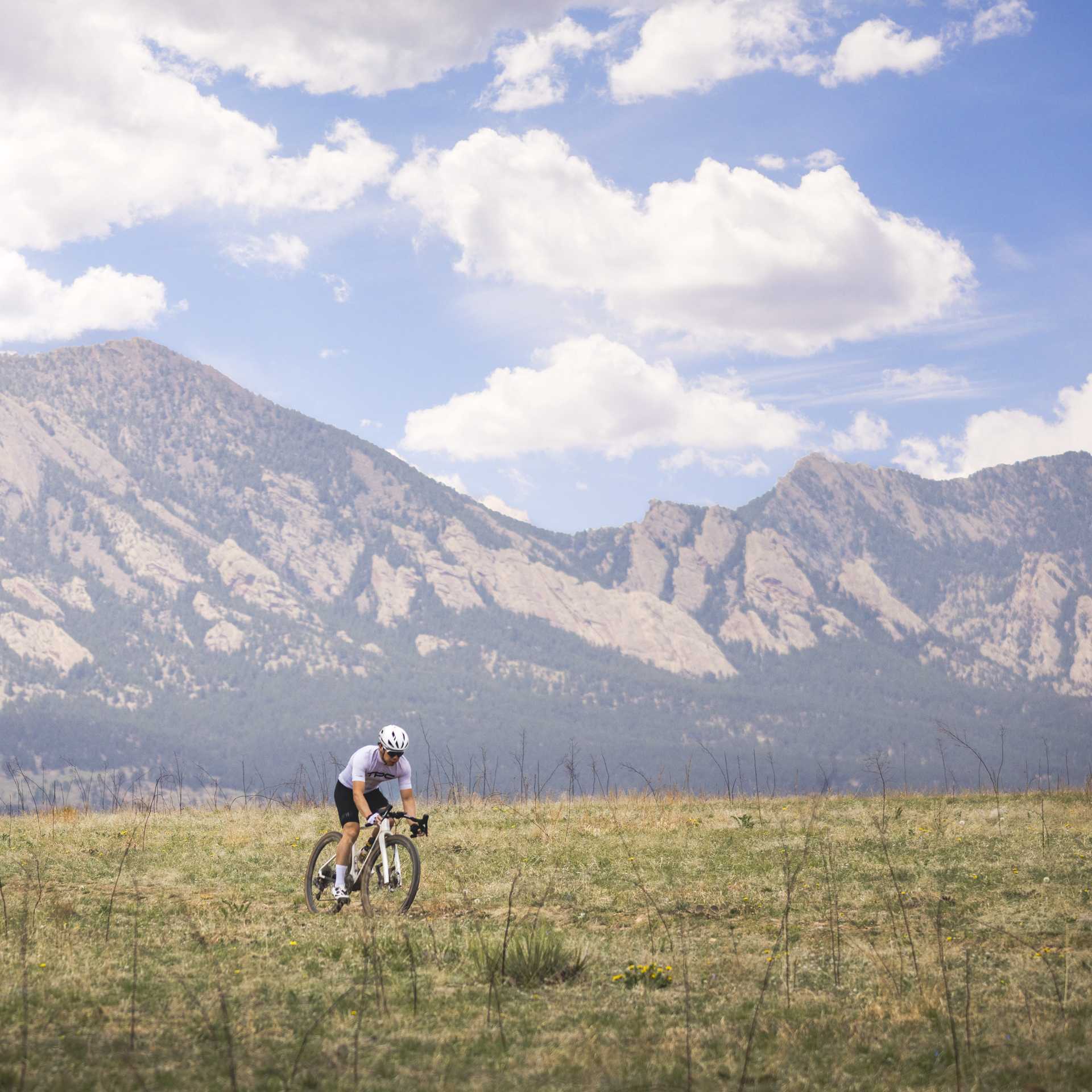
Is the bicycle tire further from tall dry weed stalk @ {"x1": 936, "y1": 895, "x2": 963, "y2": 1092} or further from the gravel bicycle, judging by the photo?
tall dry weed stalk @ {"x1": 936, "y1": 895, "x2": 963, "y2": 1092}

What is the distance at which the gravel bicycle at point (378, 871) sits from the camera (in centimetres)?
1426

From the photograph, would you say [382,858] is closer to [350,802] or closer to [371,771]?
[350,802]

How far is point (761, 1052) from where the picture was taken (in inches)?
354

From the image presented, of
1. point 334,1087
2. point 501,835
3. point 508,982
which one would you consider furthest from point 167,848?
point 334,1087

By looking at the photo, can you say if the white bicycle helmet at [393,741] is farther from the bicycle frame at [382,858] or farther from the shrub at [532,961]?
the shrub at [532,961]

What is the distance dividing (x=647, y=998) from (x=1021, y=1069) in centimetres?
337

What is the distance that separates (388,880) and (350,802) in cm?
115

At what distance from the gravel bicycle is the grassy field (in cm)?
37

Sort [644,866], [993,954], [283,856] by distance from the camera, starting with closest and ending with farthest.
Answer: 1. [993,954]
2. [644,866]
3. [283,856]

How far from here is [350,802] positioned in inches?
579

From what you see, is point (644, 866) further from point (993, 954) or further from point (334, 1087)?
point (334, 1087)

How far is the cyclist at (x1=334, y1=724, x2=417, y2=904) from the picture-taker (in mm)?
14195

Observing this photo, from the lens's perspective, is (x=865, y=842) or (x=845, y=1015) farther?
(x=865, y=842)

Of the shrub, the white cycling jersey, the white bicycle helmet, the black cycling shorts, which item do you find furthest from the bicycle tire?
the shrub
